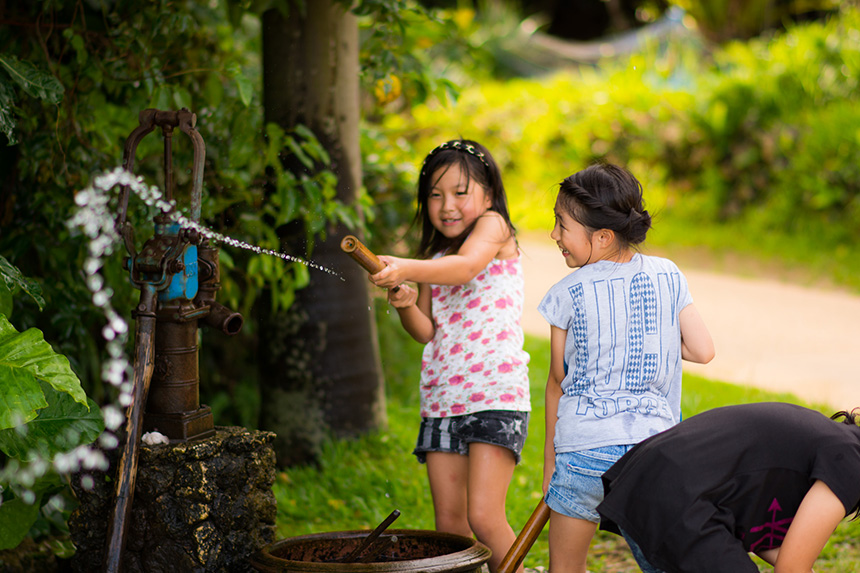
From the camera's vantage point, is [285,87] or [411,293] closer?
[411,293]

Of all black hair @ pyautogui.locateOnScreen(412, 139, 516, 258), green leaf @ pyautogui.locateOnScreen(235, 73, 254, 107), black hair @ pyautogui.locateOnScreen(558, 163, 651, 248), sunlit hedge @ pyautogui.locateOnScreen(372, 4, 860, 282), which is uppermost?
sunlit hedge @ pyautogui.locateOnScreen(372, 4, 860, 282)

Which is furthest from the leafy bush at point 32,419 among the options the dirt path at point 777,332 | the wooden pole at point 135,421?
the dirt path at point 777,332

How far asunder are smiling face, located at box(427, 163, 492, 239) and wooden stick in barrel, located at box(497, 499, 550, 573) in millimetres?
815

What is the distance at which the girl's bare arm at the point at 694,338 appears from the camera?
204 centimetres

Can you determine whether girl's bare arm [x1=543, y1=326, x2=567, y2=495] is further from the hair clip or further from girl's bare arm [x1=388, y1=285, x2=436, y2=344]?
the hair clip

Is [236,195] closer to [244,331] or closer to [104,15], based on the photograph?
[104,15]

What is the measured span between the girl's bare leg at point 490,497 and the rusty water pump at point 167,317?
0.69m

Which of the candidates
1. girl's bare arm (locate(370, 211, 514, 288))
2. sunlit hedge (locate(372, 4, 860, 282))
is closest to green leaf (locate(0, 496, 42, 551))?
girl's bare arm (locate(370, 211, 514, 288))

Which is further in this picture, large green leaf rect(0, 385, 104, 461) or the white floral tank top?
the white floral tank top

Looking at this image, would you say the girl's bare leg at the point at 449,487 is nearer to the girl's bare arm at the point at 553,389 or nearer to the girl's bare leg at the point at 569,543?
the girl's bare arm at the point at 553,389

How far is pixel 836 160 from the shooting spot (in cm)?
774

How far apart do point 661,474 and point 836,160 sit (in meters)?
6.84

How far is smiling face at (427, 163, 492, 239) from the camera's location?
2.45 meters

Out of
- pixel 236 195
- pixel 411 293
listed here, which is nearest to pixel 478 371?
pixel 411 293
